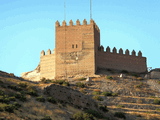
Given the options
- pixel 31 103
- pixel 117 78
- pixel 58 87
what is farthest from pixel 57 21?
pixel 31 103

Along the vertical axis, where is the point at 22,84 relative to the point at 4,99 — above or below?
above

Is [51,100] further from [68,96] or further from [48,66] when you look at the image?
[48,66]

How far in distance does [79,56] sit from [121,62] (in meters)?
5.76

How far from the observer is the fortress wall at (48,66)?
189 ft

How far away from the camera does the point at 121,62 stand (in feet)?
193

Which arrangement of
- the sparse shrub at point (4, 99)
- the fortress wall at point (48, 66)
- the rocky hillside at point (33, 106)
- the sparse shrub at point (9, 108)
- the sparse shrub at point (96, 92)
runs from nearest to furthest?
the sparse shrub at point (9, 108), the rocky hillside at point (33, 106), the sparse shrub at point (4, 99), the sparse shrub at point (96, 92), the fortress wall at point (48, 66)

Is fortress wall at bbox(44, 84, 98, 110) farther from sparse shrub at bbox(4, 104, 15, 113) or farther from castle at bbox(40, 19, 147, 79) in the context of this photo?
castle at bbox(40, 19, 147, 79)

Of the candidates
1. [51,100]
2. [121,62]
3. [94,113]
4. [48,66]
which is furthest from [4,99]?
[121,62]

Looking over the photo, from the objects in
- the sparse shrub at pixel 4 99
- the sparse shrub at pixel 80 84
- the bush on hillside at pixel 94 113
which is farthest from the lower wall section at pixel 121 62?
the sparse shrub at pixel 4 99

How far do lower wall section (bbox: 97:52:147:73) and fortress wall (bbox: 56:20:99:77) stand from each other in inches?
70.6

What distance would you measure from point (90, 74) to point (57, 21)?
850 cm

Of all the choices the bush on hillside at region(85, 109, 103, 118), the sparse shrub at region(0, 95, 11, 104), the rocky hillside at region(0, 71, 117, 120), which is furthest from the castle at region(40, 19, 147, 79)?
the sparse shrub at region(0, 95, 11, 104)

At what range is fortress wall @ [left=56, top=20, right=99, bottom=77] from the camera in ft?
184

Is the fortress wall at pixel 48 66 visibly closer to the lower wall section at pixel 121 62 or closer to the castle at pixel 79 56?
the castle at pixel 79 56
